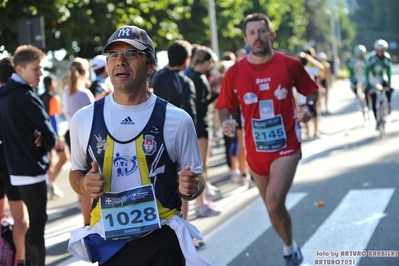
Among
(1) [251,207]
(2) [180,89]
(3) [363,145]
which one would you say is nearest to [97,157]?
(2) [180,89]

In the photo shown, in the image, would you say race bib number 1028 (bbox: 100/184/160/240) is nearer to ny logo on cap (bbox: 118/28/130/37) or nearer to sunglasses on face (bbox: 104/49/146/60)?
sunglasses on face (bbox: 104/49/146/60)

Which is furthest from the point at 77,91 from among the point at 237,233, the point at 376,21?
the point at 376,21

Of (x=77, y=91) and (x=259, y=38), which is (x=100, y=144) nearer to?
(x=259, y=38)

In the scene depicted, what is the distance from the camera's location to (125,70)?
163 inches

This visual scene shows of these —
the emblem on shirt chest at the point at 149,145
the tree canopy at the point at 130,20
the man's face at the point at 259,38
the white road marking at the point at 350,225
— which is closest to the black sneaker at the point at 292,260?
the white road marking at the point at 350,225

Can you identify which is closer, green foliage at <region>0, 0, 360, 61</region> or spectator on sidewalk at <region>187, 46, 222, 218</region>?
spectator on sidewalk at <region>187, 46, 222, 218</region>

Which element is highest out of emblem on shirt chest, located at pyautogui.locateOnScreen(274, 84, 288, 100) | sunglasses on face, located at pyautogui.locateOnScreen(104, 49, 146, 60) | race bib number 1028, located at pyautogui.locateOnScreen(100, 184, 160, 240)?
sunglasses on face, located at pyautogui.locateOnScreen(104, 49, 146, 60)

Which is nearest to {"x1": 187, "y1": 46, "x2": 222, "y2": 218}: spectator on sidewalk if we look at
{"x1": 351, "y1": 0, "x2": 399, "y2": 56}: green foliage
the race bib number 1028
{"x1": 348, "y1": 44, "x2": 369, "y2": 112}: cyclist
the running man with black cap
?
the running man with black cap

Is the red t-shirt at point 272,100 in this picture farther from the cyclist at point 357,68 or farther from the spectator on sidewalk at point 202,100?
the cyclist at point 357,68

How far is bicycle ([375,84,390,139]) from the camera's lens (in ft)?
56.6

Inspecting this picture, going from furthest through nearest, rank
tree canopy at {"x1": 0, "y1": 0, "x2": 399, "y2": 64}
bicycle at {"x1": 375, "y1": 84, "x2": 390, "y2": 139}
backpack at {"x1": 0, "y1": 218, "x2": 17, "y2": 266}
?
bicycle at {"x1": 375, "y1": 84, "x2": 390, "y2": 139}, tree canopy at {"x1": 0, "y1": 0, "x2": 399, "y2": 64}, backpack at {"x1": 0, "y1": 218, "x2": 17, "y2": 266}

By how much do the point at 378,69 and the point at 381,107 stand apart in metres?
0.82

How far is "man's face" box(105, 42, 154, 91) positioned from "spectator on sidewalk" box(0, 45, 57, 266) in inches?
104

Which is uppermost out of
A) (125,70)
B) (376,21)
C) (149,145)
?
(125,70)
